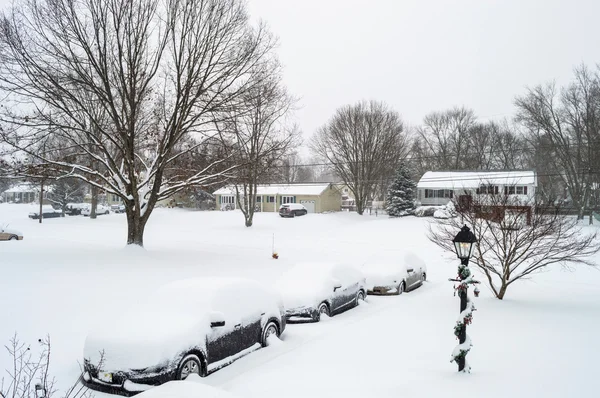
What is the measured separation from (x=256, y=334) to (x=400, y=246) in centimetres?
2200

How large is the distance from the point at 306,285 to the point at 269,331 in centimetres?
255

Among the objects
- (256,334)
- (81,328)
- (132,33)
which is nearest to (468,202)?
(256,334)

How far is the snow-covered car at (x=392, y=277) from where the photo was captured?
47.8ft

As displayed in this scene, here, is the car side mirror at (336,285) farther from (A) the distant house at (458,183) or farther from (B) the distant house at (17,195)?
(B) the distant house at (17,195)

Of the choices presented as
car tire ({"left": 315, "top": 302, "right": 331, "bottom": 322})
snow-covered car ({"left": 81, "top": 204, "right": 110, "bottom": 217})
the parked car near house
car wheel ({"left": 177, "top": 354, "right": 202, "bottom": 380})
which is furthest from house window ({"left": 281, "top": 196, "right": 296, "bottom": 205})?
car wheel ({"left": 177, "top": 354, "right": 202, "bottom": 380})

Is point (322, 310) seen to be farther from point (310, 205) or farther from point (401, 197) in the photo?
point (310, 205)

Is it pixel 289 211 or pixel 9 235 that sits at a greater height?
pixel 289 211

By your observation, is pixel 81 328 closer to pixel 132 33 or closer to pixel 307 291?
pixel 307 291

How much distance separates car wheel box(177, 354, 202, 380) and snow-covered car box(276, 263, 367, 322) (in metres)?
3.89

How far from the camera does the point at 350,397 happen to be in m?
6.00

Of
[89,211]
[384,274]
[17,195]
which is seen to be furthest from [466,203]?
[17,195]

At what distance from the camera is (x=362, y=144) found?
49406mm

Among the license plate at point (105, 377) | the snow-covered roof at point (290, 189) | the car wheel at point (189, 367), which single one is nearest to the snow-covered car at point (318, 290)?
the car wheel at point (189, 367)

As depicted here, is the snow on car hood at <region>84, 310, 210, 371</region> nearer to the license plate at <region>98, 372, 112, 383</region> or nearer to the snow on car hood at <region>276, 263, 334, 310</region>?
the license plate at <region>98, 372, 112, 383</region>
